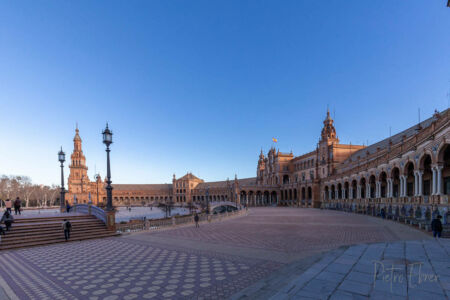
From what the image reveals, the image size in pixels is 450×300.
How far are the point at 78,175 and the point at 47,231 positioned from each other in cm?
11991

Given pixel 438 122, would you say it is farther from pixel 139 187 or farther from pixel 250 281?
pixel 139 187

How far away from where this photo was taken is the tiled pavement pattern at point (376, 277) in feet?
17.6

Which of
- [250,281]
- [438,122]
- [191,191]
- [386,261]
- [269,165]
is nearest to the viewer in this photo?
[250,281]

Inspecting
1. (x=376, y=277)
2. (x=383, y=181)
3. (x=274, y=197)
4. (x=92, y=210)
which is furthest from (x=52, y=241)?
(x=274, y=197)

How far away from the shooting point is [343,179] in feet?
151

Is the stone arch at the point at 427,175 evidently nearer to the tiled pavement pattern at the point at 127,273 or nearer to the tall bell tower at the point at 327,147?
the tiled pavement pattern at the point at 127,273

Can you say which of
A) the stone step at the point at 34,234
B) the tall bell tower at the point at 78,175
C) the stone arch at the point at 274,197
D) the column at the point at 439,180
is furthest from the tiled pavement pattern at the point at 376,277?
the tall bell tower at the point at 78,175

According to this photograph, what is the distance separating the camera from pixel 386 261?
7.81m

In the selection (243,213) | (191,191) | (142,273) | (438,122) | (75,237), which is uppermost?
(438,122)

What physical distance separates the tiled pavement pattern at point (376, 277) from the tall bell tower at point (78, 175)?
416 feet

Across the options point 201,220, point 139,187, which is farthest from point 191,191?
point 201,220

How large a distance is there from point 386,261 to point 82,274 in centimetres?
1024

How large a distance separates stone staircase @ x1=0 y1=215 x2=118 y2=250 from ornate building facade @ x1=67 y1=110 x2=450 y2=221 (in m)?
25.3

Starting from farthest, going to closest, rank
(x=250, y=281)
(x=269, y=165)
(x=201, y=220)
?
(x=269, y=165) → (x=201, y=220) → (x=250, y=281)
